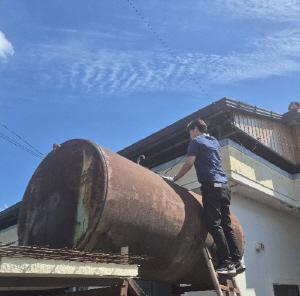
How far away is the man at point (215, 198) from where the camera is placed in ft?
16.3

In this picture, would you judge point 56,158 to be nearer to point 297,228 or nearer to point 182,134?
point 182,134

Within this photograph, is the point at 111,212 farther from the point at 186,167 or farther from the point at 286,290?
the point at 286,290

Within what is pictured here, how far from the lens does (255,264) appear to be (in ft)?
32.2

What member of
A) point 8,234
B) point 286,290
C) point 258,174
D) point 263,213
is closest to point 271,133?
point 258,174

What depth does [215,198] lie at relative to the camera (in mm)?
5094

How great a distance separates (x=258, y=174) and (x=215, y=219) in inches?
228

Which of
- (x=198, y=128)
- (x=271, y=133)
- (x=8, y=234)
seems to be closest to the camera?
(x=198, y=128)

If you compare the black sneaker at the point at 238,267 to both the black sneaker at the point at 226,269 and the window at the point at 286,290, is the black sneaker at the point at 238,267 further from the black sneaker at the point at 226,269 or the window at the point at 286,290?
the window at the point at 286,290

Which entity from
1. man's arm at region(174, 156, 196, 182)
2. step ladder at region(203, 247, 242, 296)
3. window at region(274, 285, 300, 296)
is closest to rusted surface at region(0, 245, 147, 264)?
step ladder at region(203, 247, 242, 296)

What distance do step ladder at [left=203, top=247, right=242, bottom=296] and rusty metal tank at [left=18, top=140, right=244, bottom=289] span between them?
10 cm

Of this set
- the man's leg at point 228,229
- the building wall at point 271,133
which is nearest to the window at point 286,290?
the building wall at point 271,133

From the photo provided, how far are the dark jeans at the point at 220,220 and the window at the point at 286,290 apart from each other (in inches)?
232

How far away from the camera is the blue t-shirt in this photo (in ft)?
17.0

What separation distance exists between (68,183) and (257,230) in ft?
22.7
